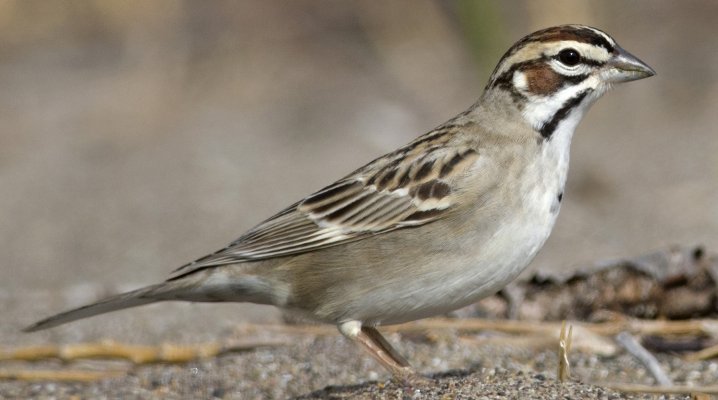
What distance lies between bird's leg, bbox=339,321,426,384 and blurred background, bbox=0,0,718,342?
67.3 inches

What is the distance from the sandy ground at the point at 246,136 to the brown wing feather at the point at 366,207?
65 centimetres

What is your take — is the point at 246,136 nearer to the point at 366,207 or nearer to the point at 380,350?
the point at 366,207

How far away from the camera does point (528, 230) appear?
16.0 ft

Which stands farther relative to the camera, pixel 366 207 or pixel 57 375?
pixel 57 375

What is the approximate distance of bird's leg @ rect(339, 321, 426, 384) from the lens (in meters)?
4.89

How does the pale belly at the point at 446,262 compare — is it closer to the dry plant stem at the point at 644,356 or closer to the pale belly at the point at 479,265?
the pale belly at the point at 479,265

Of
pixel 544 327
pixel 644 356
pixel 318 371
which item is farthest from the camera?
pixel 544 327

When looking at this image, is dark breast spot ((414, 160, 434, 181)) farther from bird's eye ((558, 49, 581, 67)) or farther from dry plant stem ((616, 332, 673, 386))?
dry plant stem ((616, 332, 673, 386))

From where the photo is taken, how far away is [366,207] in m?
5.34

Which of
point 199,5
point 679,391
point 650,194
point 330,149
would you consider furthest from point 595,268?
point 199,5

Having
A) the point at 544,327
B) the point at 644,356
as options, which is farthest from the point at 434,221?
the point at 544,327

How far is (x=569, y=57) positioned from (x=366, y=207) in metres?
1.09

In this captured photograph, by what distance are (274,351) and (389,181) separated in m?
1.17

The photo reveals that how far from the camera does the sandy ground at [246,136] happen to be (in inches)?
293
